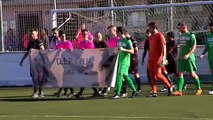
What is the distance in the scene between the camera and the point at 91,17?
22062mm

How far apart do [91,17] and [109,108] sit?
9.25 meters

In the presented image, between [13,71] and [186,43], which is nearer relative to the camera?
[186,43]

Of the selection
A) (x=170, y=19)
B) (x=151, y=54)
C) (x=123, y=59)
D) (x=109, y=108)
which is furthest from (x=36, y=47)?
(x=170, y=19)

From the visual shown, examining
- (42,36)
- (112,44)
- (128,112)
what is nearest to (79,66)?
(112,44)

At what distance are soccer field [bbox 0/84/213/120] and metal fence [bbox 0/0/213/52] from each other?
5.14 metres

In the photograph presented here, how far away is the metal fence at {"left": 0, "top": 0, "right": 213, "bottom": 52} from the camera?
69.2 feet

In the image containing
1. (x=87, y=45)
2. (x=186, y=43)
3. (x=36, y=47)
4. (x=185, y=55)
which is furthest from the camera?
(x=36, y=47)

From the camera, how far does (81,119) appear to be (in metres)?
11.7

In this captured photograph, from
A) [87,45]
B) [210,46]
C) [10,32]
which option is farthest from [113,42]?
[10,32]

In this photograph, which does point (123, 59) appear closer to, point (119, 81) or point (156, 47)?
point (119, 81)

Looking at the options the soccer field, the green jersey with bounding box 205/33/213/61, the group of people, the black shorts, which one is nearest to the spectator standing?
the group of people

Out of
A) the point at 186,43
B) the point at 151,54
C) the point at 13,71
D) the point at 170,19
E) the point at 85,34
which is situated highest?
the point at 170,19

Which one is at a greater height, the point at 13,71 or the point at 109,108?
the point at 13,71

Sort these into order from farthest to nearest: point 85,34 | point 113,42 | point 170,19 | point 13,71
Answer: point 13,71, point 170,19, point 113,42, point 85,34
